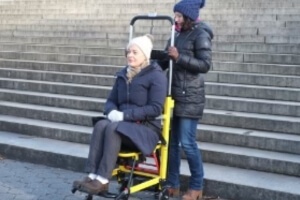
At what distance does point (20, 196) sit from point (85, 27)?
664 centimetres

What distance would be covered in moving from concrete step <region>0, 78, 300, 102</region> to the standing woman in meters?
2.28

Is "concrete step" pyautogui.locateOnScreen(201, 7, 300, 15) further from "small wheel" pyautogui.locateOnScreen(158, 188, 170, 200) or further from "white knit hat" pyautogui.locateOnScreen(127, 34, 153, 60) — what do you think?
"small wheel" pyautogui.locateOnScreen(158, 188, 170, 200)

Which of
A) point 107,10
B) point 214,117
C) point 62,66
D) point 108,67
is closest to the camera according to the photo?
point 214,117

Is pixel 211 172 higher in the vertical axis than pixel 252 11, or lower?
lower

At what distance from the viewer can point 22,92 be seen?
8695mm

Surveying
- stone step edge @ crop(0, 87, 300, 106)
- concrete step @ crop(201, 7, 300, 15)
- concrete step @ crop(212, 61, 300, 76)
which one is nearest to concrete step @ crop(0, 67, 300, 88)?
concrete step @ crop(212, 61, 300, 76)

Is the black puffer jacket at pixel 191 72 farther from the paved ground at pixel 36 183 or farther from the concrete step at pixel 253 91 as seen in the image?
the concrete step at pixel 253 91

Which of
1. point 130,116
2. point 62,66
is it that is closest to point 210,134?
point 130,116

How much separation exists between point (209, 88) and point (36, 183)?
2.95 metres

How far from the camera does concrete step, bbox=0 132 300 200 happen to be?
200 inches

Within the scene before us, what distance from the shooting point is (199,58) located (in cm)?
479

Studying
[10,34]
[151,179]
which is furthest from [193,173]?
[10,34]

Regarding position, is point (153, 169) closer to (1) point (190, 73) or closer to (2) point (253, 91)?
(1) point (190, 73)

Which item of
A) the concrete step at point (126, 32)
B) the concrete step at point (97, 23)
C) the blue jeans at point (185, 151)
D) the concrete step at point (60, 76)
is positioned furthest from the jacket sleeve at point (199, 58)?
the concrete step at point (97, 23)
